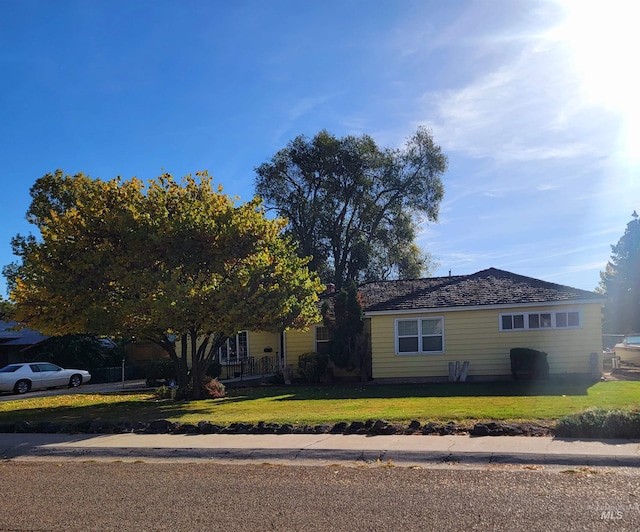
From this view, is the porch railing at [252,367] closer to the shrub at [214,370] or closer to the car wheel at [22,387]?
the shrub at [214,370]

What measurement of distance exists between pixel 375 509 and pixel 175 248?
11166 millimetres

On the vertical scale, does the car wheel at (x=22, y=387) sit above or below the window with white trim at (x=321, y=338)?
below

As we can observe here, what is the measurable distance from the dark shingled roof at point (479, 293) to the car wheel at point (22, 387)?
593 inches

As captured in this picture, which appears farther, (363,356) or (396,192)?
(396,192)

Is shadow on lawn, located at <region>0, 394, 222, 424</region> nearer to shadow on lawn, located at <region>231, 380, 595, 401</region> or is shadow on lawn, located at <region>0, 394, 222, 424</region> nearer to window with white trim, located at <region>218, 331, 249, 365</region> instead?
shadow on lawn, located at <region>231, 380, 595, 401</region>

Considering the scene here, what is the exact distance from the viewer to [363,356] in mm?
23641

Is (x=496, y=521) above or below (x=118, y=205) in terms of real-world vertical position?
below

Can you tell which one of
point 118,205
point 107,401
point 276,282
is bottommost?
point 107,401

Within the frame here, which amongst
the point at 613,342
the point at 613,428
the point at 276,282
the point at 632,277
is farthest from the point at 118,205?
the point at 632,277

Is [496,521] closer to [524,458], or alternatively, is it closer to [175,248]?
[524,458]

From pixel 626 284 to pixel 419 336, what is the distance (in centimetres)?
3899

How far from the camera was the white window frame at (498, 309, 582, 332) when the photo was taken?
68.9ft

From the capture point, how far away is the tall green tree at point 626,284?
173 feet

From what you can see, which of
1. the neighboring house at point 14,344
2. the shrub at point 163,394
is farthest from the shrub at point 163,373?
the neighboring house at point 14,344
